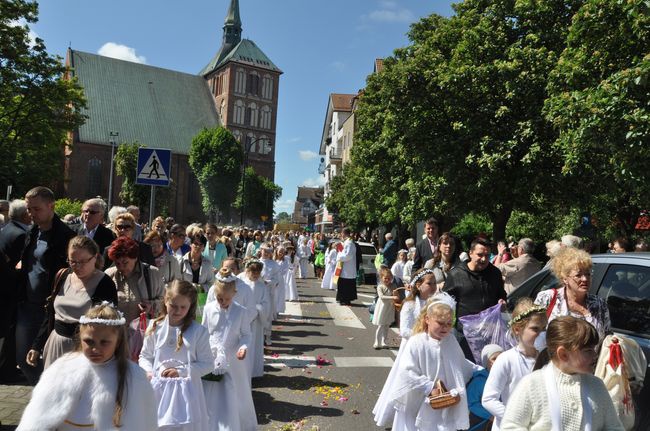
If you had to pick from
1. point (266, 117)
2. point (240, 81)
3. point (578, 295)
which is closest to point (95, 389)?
point (578, 295)

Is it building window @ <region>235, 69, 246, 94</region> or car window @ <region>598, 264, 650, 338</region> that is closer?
car window @ <region>598, 264, 650, 338</region>

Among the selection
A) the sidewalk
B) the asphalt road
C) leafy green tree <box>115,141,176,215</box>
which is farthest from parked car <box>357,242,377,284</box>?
leafy green tree <box>115,141,176,215</box>

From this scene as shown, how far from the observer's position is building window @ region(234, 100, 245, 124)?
8362cm

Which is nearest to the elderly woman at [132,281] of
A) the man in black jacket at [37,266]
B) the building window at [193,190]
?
the man in black jacket at [37,266]

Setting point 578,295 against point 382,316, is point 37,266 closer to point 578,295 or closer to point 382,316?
point 578,295

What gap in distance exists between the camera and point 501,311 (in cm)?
538

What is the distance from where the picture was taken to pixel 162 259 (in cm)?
663

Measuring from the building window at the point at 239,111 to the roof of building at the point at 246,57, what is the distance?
595 cm

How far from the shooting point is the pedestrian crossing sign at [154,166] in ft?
29.5

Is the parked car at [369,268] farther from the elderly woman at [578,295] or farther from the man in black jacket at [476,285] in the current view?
the elderly woman at [578,295]

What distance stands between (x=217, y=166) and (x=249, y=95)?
56.6 ft

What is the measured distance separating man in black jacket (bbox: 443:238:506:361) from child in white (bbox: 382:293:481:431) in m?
1.12

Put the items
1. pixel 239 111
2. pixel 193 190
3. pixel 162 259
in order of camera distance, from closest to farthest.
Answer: pixel 162 259 < pixel 193 190 < pixel 239 111

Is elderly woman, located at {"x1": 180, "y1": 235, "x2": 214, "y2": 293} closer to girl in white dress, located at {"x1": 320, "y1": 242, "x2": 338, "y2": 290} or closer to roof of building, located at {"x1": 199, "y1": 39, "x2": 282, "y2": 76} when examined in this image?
girl in white dress, located at {"x1": 320, "y1": 242, "x2": 338, "y2": 290}
